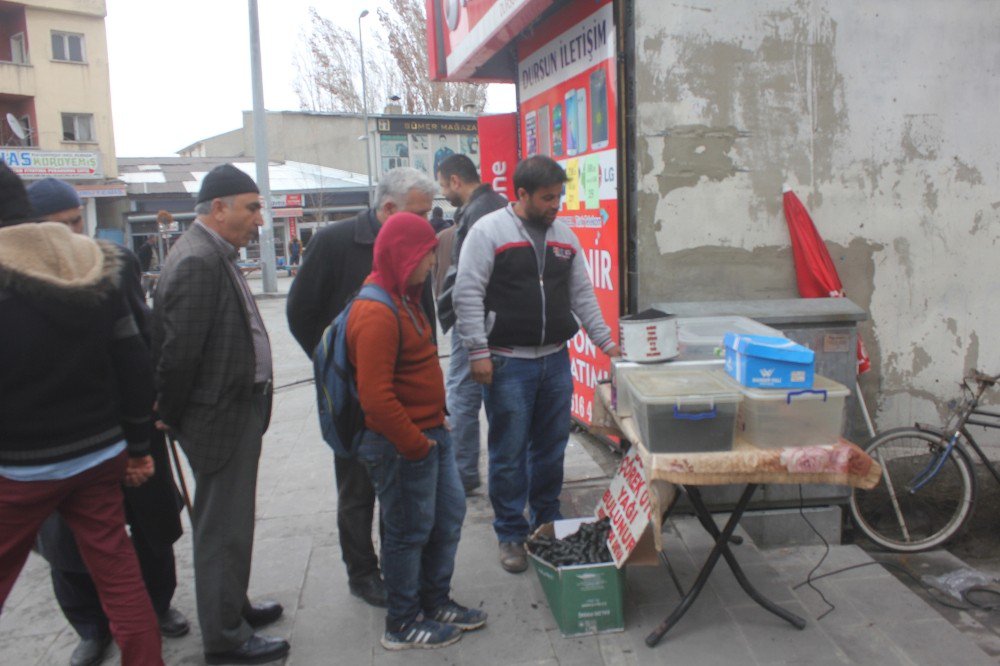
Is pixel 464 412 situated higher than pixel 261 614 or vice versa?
pixel 464 412

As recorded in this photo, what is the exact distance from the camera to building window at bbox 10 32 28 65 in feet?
99.0

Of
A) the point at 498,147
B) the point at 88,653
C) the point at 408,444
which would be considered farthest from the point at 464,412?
the point at 498,147

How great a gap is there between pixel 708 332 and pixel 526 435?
97 centimetres

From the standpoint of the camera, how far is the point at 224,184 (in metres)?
2.92

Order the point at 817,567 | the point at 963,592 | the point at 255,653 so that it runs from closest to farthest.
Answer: the point at 255,653 → the point at 817,567 → the point at 963,592

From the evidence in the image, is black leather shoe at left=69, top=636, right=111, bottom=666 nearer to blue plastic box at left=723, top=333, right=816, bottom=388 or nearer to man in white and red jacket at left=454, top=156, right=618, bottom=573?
man in white and red jacket at left=454, top=156, right=618, bottom=573

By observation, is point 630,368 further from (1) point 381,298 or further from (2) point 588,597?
(1) point 381,298

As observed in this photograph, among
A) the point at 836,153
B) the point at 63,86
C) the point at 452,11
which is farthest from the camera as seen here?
the point at 63,86

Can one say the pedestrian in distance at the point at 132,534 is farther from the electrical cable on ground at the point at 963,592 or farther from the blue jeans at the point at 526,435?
the electrical cable on ground at the point at 963,592

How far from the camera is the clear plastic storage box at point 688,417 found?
276 centimetres

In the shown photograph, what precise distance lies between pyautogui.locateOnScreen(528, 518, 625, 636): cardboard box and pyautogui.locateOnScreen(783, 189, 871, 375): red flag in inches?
84.9

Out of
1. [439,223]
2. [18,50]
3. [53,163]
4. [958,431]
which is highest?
[18,50]

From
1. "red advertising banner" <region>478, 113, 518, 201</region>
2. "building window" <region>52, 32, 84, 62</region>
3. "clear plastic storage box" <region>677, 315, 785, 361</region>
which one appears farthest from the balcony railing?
"clear plastic storage box" <region>677, 315, 785, 361</region>

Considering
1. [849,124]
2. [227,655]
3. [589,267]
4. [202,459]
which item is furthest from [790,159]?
[227,655]
